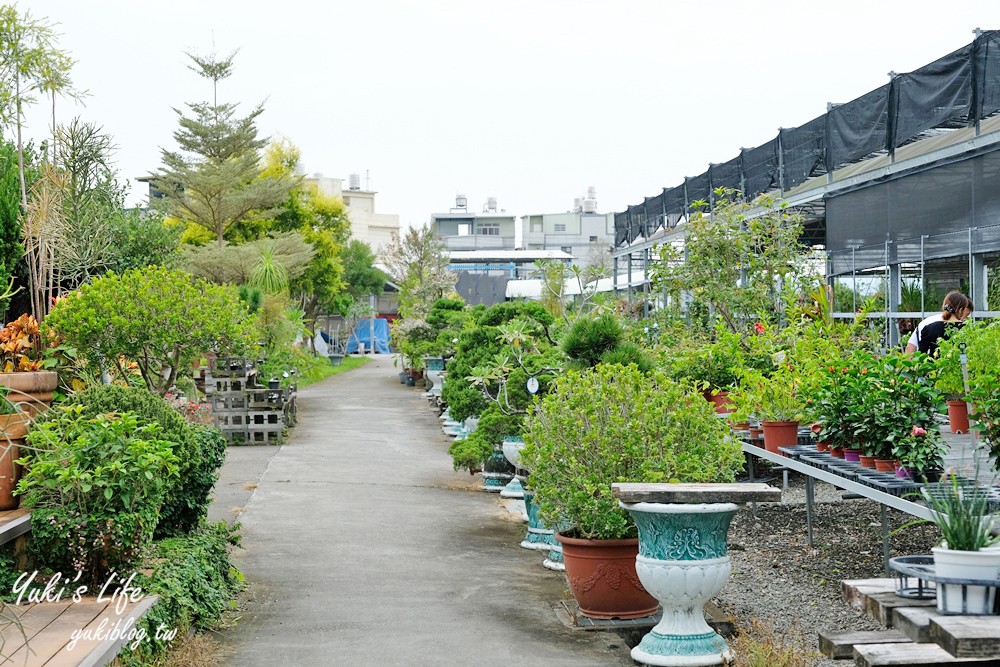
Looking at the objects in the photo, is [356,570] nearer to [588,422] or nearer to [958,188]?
[588,422]

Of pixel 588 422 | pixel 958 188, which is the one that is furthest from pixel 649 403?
pixel 958 188

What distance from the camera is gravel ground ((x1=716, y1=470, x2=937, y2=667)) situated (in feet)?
20.3

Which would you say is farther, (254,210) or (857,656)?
(254,210)

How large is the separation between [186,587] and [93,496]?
79cm

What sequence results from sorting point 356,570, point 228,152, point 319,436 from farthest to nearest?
point 228,152 < point 319,436 < point 356,570

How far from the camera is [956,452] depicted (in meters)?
6.38

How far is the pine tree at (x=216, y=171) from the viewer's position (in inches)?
1300

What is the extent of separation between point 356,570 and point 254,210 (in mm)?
29300

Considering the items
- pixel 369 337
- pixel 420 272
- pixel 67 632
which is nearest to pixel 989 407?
pixel 67 632

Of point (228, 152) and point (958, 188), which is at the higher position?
point (228, 152)

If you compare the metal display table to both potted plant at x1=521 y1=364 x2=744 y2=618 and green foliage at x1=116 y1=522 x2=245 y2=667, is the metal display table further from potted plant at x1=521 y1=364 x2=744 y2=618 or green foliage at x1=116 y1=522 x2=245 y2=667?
green foliage at x1=116 y1=522 x2=245 y2=667

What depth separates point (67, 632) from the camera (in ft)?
14.7

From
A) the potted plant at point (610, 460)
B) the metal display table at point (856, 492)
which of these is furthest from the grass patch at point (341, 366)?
the potted plant at point (610, 460)

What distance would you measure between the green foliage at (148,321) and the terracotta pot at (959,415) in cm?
560
